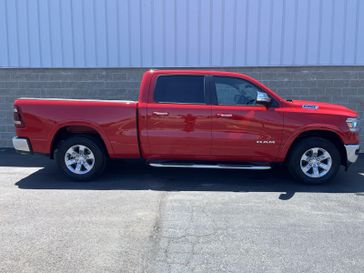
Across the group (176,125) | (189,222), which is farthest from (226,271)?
(176,125)

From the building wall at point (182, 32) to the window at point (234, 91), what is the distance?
306cm

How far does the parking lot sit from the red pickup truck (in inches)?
16.5

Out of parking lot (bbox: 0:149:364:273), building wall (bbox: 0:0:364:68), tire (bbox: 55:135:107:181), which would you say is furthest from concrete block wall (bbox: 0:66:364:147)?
tire (bbox: 55:135:107:181)

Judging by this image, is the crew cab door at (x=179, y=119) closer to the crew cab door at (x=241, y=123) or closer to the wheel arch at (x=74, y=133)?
the crew cab door at (x=241, y=123)

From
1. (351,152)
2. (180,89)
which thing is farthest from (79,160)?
(351,152)

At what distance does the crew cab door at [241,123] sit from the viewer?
656cm

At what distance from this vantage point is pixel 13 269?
3.77m

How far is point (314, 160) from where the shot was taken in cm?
671

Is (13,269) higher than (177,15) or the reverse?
the reverse

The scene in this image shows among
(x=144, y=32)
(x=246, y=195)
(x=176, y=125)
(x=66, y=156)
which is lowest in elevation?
(x=246, y=195)

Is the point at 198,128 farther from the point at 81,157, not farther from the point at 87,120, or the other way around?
the point at 81,157

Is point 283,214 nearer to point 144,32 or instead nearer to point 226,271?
point 226,271

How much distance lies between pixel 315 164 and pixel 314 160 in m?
0.07

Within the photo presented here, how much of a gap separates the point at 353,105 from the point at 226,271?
736 cm
